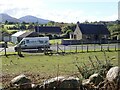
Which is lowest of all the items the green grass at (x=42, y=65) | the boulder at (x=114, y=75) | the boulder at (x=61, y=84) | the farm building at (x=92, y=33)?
the green grass at (x=42, y=65)

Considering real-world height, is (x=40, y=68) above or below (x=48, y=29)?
below

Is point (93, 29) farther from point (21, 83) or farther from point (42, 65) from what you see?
point (21, 83)

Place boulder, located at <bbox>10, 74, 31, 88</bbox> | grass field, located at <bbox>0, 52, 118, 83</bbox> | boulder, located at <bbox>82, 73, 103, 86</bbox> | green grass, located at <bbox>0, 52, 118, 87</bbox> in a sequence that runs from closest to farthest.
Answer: boulder, located at <bbox>10, 74, 31, 88</bbox> → boulder, located at <bbox>82, 73, 103, 86</bbox> → green grass, located at <bbox>0, 52, 118, 87</bbox> → grass field, located at <bbox>0, 52, 118, 83</bbox>

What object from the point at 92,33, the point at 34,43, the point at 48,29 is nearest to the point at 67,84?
the point at 34,43

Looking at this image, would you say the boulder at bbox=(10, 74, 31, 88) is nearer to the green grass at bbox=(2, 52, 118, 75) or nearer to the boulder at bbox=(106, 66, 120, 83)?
the boulder at bbox=(106, 66, 120, 83)

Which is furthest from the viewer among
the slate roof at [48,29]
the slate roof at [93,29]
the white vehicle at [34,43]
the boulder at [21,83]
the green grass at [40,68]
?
the slate roof at [48,29]

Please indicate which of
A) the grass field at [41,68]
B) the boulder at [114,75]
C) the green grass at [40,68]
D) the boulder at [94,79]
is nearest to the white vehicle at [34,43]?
the grass field at [41,68]

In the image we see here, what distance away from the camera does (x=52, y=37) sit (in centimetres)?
Result: 7300

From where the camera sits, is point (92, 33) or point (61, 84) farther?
point (92, 33)

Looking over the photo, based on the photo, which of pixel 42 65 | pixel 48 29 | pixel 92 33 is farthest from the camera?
pixel 48 29

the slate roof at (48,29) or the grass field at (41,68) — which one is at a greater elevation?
the slate roof at (48,29)

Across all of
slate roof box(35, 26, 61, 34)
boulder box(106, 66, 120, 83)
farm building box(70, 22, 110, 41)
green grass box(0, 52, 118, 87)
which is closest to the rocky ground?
boulder box(106, 66, 120, 83)

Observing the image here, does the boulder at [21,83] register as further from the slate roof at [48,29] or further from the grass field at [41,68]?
the slate roof at [48,29]

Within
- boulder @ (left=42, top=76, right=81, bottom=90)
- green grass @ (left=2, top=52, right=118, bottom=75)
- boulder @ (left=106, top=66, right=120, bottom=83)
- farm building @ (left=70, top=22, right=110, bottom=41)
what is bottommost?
green grass @ (left=2, top=52, right=118, bottom=75)
